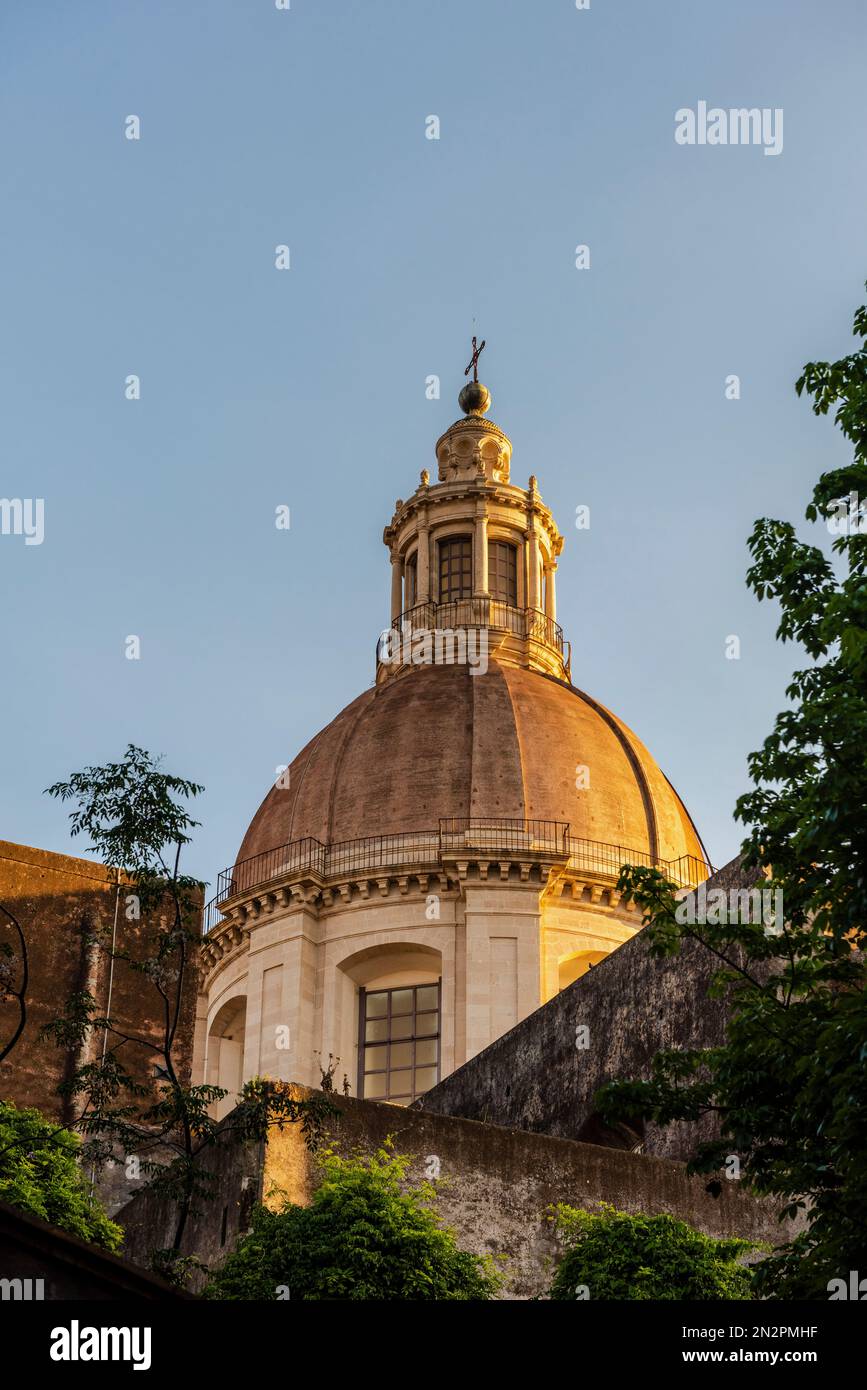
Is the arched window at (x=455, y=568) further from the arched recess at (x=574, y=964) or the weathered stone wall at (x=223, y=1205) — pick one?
the weathered stone wall at (x=223, y=1205)

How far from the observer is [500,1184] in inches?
883

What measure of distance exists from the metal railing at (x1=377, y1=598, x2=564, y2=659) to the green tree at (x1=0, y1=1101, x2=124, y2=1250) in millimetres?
31295

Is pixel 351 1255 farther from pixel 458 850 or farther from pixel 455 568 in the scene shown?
pixel 455 568

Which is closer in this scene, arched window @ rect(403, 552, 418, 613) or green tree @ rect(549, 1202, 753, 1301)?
green tree @ rect(549, 1202, 753, 1301)

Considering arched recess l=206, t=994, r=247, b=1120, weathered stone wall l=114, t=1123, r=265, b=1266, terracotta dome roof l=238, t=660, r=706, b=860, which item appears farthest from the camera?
arched recess l=206, t=994, r=247, b=1120

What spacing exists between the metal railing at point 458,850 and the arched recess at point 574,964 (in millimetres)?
1756

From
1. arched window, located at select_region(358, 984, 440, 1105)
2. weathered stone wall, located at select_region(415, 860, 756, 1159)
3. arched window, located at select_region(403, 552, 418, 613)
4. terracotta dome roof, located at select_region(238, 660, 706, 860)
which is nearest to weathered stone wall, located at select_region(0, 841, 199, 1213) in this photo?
weathered stone wall, located at select_region(415, 860, 756, 1159)

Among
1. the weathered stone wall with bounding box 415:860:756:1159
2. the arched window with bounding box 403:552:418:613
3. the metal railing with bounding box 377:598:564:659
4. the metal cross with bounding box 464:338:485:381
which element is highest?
the metal cross with bounding box 464:338:485:381

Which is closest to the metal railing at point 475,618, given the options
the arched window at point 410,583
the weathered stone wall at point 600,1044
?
the arched window at point 410,583

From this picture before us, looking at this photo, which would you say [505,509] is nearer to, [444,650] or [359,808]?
[444,650]

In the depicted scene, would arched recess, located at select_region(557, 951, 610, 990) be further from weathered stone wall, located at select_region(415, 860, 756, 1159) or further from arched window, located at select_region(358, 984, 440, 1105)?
weathered stone wall, located at select_region(415, 860, 756, 1159)

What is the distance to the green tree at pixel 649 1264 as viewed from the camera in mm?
18406

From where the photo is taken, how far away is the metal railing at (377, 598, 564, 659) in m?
52.4

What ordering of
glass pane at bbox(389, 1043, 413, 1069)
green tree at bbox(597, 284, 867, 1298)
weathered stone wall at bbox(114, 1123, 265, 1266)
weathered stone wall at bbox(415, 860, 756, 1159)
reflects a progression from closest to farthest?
green tree at bbox(597, 284, 867, 1298) → weathered stone wall at bbox(114, 1123, 265, 1266) → weathered stone wall at bbox(415, 860, 756, 1159) → glass pane at bbox(389, 1043, 413, 1069)
